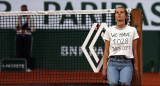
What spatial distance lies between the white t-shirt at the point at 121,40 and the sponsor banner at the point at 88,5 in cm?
788

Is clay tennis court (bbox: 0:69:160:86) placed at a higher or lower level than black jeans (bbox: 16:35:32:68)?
lower

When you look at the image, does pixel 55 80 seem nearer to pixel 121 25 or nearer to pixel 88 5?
pixel 88 5

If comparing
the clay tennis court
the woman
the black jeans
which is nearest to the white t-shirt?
the woman

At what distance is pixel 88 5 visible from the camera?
594 inches

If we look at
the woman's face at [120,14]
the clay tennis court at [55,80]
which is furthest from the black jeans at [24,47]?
the woman's face at [120,14]

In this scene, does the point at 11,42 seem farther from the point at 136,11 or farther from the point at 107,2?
the point at 136,11

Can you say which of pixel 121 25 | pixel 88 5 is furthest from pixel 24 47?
pixel 121 25

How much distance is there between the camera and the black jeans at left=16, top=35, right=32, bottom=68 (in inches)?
Result: 573

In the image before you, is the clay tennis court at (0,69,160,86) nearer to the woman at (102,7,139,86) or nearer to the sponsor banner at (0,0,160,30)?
the woman at (102,7,139,86)

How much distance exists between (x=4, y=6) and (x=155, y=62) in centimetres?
527

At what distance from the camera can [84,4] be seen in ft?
49.6

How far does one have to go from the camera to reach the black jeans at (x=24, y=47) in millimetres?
14552

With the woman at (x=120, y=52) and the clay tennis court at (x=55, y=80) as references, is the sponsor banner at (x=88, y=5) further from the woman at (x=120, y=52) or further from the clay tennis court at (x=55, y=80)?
the woman at (x=120, y=52)

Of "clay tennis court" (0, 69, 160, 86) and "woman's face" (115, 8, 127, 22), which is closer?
"woman's face" (115, 8, 127, 22)
